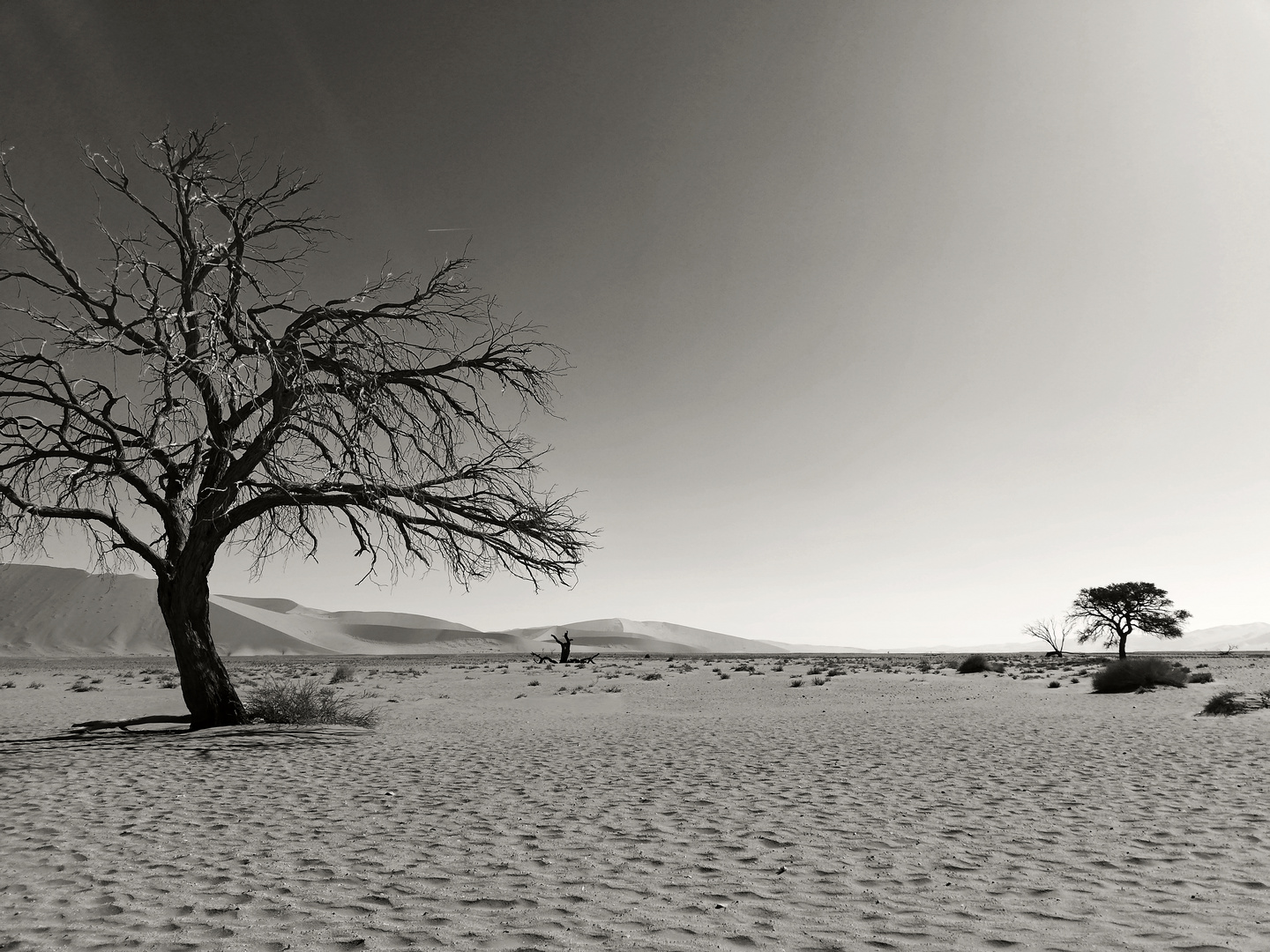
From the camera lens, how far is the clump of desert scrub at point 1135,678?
22.1 metres

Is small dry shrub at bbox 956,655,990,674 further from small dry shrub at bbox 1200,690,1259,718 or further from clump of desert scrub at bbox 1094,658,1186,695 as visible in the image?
small dry shrub at bbox 1200,690,1259,718

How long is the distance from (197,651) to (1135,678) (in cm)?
2501

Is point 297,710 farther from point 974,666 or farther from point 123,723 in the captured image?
point 974,666

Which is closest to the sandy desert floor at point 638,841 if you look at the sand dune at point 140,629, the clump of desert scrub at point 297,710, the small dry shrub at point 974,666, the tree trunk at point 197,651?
the tree trunk at point 197,651

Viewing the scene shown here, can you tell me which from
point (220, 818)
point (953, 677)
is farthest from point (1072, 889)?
point (953, 677)

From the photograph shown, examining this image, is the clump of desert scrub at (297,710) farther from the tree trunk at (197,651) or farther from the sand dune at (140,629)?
the sand dune at (140,629)

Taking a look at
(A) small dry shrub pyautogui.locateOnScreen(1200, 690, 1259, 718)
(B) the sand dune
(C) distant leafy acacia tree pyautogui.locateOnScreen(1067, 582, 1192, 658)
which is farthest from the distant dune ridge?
(A) small dry shrub pyautogui.locateOnScreen(1200, 690, 1259, 718)

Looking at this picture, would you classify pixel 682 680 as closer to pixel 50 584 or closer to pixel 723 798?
pixel 723 798

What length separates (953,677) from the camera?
32594 millimetres

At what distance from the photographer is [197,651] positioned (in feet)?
39.2

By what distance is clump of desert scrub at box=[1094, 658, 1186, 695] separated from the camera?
22.1 meters

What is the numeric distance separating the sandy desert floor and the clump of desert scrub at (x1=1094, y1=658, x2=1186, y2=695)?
424 inches

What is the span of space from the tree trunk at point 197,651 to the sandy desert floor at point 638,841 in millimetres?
595

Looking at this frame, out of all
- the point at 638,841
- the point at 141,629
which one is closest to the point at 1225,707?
the point at 638,841
